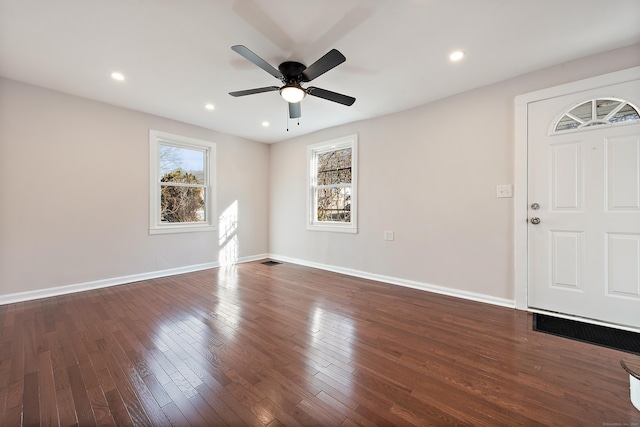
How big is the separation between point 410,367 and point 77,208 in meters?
4.33

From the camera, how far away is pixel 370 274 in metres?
4.00

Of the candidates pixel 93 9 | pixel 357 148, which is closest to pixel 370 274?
pixel 357 148

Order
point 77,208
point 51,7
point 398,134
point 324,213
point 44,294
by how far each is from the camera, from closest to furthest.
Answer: point 51,7 < point 44,294 < point 77,208 < point 398,134 < point 324,213

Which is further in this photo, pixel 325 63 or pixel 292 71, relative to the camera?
pixel 292 71

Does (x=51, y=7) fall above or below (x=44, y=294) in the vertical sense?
above

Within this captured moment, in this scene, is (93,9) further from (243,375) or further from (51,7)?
(243,375)

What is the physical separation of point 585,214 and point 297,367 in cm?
304

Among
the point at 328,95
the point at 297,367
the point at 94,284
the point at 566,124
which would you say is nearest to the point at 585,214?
the point at 566,124

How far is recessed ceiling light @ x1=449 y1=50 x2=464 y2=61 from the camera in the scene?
2.35 metres

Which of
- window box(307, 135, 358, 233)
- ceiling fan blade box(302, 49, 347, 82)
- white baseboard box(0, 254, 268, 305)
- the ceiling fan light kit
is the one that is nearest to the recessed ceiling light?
ceiling fan blade box(302, 49, 347, 82)

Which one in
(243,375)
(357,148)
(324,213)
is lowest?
(243,375)

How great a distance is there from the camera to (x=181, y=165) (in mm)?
4371

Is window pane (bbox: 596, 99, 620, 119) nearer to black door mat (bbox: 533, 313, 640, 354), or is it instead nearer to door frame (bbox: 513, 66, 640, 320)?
door frame (bbox: 513, 66, 640, 320)

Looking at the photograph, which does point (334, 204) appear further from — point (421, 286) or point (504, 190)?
point (504, 190)
